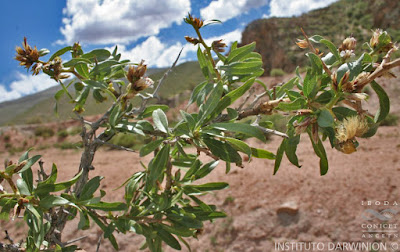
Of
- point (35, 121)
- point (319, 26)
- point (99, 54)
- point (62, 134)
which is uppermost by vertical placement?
point (319, 26)

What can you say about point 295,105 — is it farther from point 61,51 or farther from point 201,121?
point 61,51

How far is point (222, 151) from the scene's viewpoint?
2.38 feet

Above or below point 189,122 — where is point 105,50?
above

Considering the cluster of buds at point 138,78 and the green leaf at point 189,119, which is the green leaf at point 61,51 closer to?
the cluster of buds at point 138,78

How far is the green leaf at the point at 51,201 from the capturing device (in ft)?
2.48

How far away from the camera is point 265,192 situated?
3.84 m

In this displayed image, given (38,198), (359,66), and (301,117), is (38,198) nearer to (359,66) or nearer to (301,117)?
(301,117)

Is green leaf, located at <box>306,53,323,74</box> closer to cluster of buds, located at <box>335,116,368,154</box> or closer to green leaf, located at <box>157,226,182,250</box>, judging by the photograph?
cluster of buds, located at <box>335,116,368,154</box>

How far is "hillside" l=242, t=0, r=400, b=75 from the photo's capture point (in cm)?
1576

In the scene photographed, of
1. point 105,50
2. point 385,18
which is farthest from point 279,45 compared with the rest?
point 105,50

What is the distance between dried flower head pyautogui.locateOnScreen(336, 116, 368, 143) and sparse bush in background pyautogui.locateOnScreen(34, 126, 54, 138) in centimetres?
1298

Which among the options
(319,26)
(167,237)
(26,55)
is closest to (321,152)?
(167,237)

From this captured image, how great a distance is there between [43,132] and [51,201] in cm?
1276

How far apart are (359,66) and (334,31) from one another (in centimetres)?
2055
